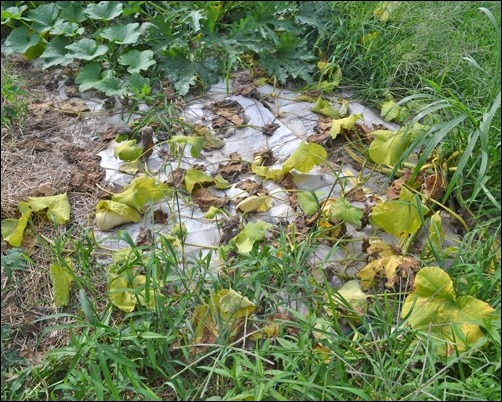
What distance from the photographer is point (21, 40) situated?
356cm

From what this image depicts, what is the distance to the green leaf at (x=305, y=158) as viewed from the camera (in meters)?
2.86

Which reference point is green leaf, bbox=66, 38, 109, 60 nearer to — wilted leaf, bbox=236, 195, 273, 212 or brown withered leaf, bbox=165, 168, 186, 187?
brown withered leaf, bbox=165, 168, 186, 187

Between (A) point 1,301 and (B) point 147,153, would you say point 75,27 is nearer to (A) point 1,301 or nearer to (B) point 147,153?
(B) point 147,153

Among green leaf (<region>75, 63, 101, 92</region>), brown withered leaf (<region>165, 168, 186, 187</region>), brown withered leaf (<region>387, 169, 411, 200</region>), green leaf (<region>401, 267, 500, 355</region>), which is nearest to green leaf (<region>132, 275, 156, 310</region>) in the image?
brown withered leaf (<region>165, 168, 186, 187</region>)

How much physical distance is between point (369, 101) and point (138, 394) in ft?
6.18

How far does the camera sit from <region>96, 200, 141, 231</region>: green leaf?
2666 mm

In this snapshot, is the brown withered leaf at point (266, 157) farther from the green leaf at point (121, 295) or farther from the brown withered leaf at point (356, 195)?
the green leaf at point (121, 295)

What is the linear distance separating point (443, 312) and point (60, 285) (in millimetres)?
1214

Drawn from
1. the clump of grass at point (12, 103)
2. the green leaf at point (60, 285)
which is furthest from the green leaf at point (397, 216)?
the clump of grass at point (12, 103)

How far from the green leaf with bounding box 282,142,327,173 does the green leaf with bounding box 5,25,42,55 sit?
1482 mm

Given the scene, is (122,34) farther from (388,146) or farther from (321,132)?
(388,146)

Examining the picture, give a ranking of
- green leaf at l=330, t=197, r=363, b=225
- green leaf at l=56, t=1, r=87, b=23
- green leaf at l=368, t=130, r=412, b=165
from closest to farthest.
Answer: green leaf at l=330, t=197, r=363, b=225 < green leaf at l=368, t=130, r=412, b=165 < green leaf at l=56, t=1, r=87, b=23

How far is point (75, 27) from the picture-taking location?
138 inches

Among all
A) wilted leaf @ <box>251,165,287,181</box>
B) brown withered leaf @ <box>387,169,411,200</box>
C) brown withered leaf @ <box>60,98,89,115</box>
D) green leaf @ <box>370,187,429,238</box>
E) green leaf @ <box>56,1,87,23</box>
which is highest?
green leaf @ <box>370,187,429,238</box>
